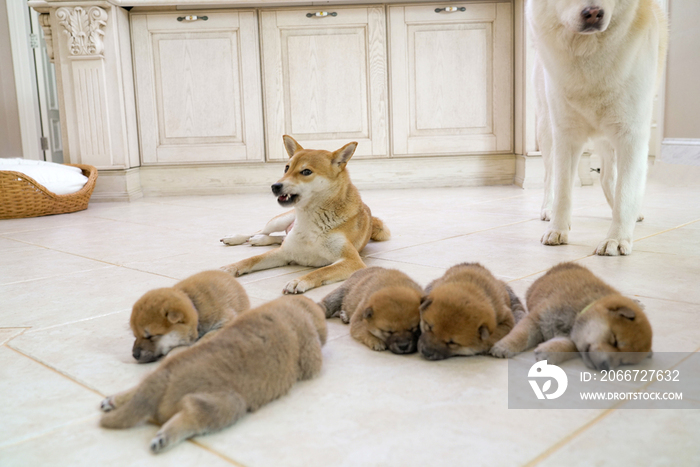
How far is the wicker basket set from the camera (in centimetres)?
427

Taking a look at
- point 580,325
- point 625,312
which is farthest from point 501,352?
point 625,312

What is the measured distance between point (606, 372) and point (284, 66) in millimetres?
4559

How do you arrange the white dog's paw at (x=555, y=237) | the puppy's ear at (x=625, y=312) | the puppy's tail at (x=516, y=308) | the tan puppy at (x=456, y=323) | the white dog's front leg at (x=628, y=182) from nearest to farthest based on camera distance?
the puppy's ear at (x=625, y=312) < the tan puppy at (x=456, y=323) < the puppy's tail at (x=516, y=308) < the white dog's front leg at (x=628, y=182) < the white dog's paw at (x=555, y=237)

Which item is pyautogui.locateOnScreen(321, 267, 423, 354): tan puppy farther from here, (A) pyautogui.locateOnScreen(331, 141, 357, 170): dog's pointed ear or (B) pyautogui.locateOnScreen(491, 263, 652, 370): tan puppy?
(A) pyautogui.locateOnScreen(331, 141, 357, 170): dog's pointed ear

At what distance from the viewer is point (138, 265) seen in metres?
2.72

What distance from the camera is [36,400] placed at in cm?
131

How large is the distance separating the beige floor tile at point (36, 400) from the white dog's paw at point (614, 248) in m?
2.19

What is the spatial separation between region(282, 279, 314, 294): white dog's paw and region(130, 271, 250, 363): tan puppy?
506 mm

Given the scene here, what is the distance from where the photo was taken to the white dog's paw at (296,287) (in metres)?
2.19

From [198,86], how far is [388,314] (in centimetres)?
438

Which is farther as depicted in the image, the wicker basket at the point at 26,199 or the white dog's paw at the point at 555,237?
the wicker basket at the point at 26,199

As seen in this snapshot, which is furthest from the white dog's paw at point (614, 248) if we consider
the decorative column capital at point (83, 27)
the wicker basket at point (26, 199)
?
the decorative column capital at point (83, 27)

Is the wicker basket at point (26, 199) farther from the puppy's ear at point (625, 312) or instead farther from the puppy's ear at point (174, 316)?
the puppy's ear at point (625, 312)

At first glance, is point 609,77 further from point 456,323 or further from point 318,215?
point 456,323
